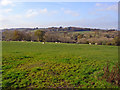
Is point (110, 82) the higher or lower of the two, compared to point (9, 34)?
lower

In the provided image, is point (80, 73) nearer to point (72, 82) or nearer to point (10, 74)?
point (72, 82)

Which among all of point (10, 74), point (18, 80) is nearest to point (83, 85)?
point (18, 80)

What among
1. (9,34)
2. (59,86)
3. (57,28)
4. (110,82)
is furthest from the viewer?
(57,28)

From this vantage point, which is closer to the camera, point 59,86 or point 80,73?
point 59,86

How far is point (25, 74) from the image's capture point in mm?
9320

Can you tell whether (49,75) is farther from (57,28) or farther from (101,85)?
(57,28)

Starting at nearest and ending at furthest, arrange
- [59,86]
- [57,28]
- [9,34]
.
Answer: [59,86] → [9,34] → [57,28]

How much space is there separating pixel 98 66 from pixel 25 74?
5411 mm

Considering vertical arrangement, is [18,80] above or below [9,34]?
below

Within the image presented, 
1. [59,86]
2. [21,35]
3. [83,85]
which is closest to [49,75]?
[59,86]

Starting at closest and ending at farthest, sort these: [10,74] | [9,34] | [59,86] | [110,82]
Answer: [59,86] → [110,82] → [10,74] → [9,34]

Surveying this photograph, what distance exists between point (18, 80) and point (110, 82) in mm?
5337

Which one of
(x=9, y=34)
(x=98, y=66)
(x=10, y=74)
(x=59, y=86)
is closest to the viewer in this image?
(x=59, y=86)

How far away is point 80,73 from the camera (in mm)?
9547
